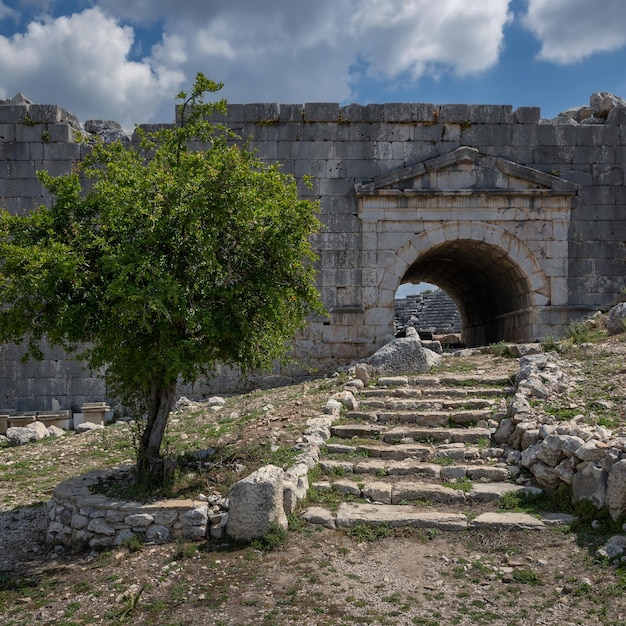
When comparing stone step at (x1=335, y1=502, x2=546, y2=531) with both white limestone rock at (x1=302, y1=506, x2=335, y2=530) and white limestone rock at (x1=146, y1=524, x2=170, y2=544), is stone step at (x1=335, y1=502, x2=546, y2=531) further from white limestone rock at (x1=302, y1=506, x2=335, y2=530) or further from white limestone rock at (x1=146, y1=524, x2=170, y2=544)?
white limestone rock at (x1=146, y1=524, x2=170, y2=544)

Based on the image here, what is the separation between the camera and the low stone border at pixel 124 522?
6.22 meters

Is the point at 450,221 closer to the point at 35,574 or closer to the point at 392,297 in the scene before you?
the point at 392,297

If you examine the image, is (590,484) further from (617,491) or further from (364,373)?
(364,373)

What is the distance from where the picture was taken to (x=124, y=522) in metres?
6.27

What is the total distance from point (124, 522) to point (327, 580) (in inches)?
83.4

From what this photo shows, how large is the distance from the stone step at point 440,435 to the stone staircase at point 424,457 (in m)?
0.01

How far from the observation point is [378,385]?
10.5m

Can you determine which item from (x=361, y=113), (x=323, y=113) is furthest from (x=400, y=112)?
(x=323, y=113)

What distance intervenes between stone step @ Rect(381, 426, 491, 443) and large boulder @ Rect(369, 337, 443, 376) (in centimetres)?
265

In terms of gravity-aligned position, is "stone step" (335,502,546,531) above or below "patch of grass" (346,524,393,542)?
above

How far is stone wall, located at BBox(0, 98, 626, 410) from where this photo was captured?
13227 mm

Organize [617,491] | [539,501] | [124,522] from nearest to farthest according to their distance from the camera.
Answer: [617,491] < [124,522] < [539,501]

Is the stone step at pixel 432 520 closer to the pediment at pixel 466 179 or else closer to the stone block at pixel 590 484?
the stone block at pixel 590 484

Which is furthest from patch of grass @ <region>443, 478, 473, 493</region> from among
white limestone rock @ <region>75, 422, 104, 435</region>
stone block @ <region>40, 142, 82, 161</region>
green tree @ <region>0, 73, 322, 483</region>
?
stone block @ <region>40, 142, 82, 161</region>
